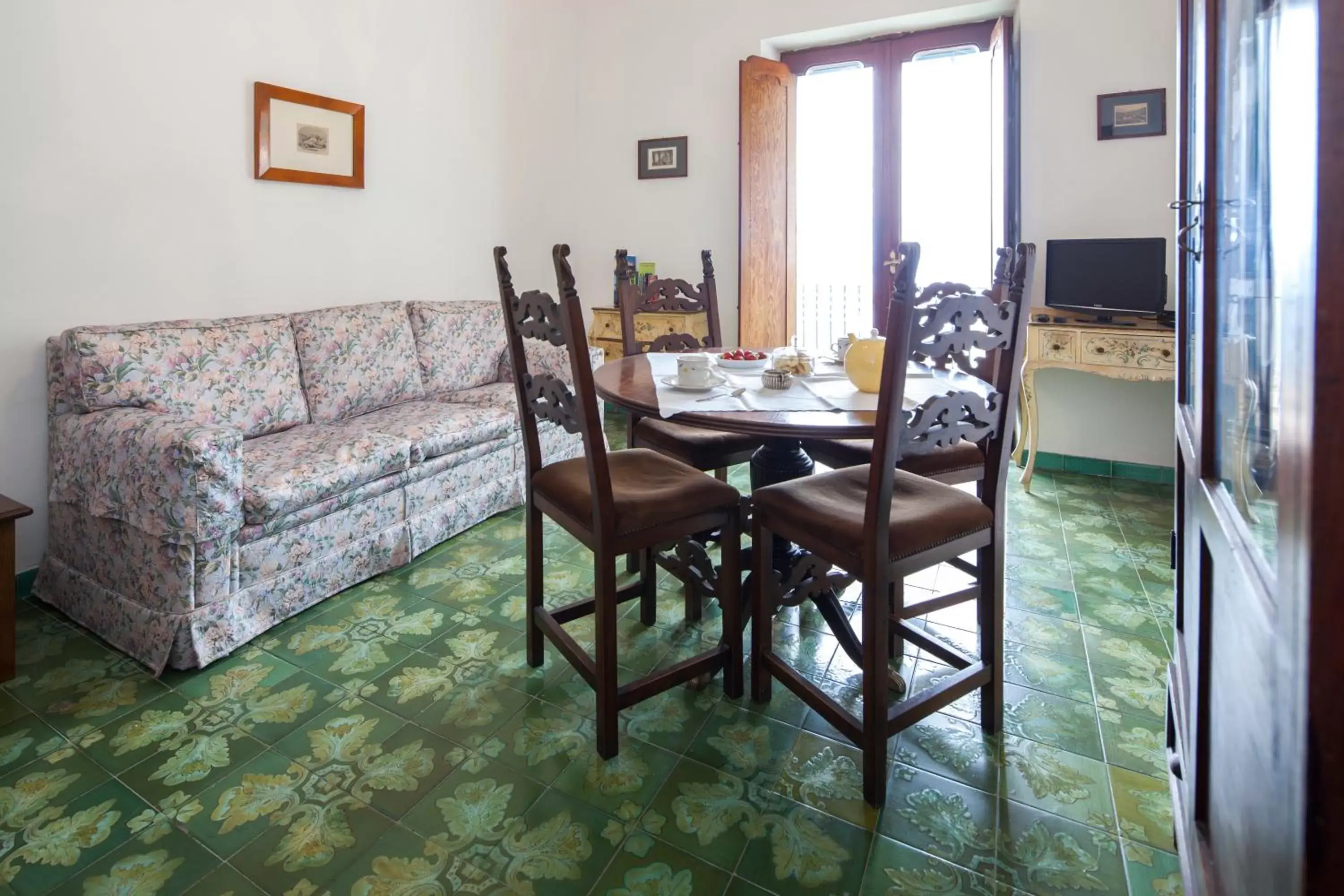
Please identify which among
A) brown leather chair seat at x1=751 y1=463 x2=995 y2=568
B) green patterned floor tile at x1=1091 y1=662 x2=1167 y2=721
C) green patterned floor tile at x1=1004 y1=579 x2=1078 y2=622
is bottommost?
green patterned floor tile at x1=1091 y1=662 x2=1167 y2=721

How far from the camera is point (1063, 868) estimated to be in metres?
1.34

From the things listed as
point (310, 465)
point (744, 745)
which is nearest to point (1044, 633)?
point (744, 745)

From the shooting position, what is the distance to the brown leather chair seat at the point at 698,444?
7.57 feet

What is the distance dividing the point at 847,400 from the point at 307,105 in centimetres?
281

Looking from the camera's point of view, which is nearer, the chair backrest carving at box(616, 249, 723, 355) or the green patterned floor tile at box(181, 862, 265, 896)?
the green patterned floor tile at box(181, 862, 265, 896)

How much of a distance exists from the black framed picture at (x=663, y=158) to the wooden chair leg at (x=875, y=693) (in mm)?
3944

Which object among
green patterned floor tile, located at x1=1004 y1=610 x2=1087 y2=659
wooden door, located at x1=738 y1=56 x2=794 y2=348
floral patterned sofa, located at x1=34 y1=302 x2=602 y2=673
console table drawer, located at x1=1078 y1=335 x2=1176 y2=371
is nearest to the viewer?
floral patterned sofa, located at x1=34 y1=302 x2=602 y2=673

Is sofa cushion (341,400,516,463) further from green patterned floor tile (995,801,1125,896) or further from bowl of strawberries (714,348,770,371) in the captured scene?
green patterned floor tile (995,801,1125,896)

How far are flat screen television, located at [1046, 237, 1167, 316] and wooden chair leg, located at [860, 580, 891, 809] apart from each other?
2.68 meters

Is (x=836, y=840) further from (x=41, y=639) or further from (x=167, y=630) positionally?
(x=41, y=639)

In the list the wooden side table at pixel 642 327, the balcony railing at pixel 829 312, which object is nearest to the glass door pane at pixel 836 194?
the balcony railing at pixel 829 312

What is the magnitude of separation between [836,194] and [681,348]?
2.20 metres

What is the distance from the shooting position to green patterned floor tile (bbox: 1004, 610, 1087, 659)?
2121 mm

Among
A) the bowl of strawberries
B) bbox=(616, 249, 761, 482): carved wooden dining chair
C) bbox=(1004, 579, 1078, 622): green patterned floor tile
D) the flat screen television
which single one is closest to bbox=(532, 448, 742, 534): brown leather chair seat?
bbox=(616, 249, 761, 482): carved wooden dining chair
